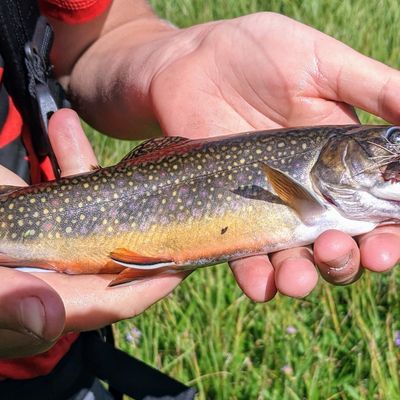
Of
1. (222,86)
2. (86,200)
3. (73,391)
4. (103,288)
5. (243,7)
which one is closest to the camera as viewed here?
(103,288)

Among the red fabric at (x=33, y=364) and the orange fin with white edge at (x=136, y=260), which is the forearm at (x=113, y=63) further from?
the red fabric at (x=33, y=364)

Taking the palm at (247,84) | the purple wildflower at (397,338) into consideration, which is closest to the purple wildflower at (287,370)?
the purple wildflower at (397,338)

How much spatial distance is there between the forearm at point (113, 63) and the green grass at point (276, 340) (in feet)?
3.03

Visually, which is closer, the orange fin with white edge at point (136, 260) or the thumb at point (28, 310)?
the thumb at point (28, 310)

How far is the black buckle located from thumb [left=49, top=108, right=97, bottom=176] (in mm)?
28

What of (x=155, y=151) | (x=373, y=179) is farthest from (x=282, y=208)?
(x=155, y=151)

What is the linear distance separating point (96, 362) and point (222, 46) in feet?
5.07

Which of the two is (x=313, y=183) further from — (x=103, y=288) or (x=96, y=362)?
(x=96, y=362)

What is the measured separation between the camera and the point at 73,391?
125 inches

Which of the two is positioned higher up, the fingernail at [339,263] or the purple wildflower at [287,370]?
the fingernail at [339,263]

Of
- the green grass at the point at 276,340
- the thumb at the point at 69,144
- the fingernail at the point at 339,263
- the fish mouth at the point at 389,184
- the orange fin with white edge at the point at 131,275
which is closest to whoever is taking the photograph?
the fingernail at the point at 339,263

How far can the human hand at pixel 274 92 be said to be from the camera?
2.62 metres

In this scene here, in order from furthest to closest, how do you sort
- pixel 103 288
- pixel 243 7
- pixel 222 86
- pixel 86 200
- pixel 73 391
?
pixel 243 7
pixel 222 86
pixel 73 391
pixel 86 200
pixel 103 288

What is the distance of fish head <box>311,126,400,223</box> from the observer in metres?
2.88
